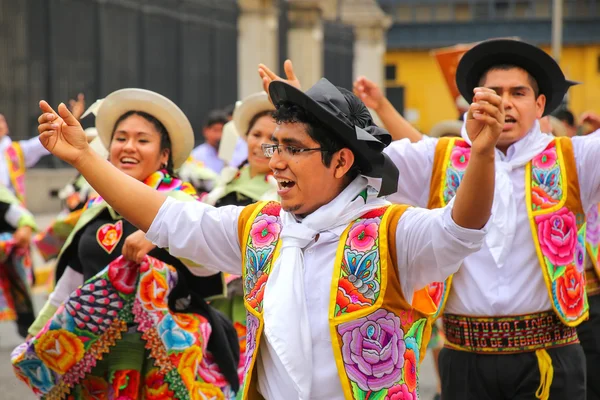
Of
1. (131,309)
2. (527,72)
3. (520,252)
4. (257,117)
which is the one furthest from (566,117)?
(131,309)

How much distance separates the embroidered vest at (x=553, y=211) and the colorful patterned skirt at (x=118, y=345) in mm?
1177

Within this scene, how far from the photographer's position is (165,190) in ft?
17.0

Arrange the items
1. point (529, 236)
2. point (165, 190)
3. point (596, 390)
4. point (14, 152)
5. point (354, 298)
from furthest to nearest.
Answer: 1. point (14, 152)
2. point (596, 390)
3. point (165, 190)
4. point (529, 236)
5. point (354, 298)

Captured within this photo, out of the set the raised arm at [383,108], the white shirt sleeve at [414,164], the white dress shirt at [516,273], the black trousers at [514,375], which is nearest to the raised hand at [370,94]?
the raised arm at [383,108]

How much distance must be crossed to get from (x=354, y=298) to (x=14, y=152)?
758 centimetres

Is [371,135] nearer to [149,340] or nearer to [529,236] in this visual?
→ [529,236]

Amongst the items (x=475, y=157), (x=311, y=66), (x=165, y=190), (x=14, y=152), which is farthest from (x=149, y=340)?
(x=311, y=66)

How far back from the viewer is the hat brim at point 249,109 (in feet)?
21.8

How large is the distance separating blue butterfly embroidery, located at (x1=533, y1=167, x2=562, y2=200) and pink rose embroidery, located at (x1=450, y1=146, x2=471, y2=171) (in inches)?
11.6

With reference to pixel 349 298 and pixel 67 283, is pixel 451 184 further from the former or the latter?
pixel 67 283

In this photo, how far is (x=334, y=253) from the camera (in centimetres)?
360

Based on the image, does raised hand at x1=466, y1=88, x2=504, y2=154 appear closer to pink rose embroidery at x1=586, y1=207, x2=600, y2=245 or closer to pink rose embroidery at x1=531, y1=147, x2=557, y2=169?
pink rose embroidery at x1=531, y1=147, x2=557, y2=169

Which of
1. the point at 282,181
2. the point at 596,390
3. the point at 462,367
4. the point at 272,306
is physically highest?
the point at 282,181

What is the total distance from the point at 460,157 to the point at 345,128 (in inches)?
56.4
